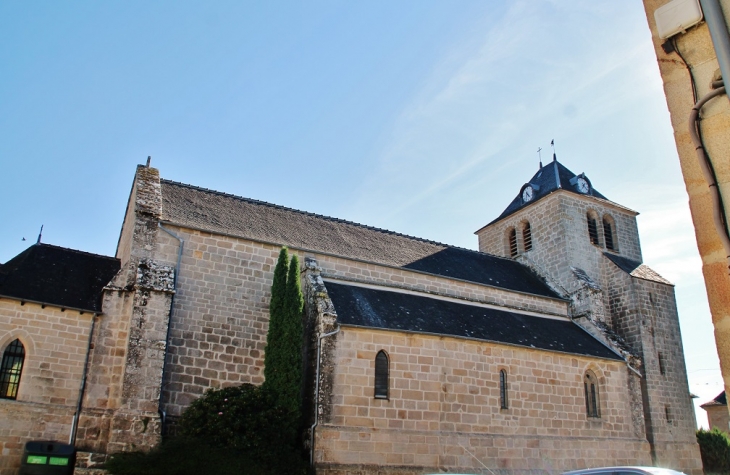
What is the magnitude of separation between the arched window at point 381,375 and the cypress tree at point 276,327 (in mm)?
2855

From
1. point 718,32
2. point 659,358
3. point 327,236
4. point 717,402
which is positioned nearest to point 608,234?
point 659,358

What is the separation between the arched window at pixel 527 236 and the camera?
28906mm

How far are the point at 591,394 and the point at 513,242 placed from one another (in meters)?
10.6

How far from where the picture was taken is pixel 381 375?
56.9 feet

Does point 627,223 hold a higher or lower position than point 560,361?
higher

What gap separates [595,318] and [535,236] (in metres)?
5.71

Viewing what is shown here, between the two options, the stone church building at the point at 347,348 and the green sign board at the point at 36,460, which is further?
the stone church building at the point at 347,348

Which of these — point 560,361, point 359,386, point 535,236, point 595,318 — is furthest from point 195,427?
point 535,236

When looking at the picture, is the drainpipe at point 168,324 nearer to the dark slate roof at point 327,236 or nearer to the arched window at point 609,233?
the dark slate roof at point 327,236

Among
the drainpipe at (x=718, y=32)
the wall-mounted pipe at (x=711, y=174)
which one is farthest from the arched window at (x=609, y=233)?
the drainpipe at (x=718, y=32)

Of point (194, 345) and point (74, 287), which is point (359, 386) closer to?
point (194, 345)

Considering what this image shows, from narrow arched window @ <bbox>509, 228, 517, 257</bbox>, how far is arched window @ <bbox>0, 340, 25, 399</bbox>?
71.8 ft

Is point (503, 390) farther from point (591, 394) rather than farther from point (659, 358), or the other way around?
point (659, 358)

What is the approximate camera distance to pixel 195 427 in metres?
15.0
